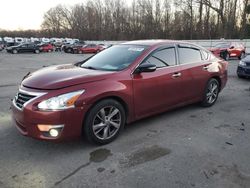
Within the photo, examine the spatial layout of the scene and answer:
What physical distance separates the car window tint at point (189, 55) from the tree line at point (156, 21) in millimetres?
42132

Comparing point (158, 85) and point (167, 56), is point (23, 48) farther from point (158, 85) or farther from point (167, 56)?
point (158, 85)

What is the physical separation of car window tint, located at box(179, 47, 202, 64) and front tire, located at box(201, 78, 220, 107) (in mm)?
697

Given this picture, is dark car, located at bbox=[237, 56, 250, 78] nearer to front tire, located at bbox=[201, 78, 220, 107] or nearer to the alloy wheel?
front tire, located at bbox=[201, 78, 220, 107]

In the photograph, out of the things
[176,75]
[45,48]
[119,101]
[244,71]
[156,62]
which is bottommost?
[244,71]

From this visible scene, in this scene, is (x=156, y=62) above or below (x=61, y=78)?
above

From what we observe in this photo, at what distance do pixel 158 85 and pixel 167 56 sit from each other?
2.35 ft

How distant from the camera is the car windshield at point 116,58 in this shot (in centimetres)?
460

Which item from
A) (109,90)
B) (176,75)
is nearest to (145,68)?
(109,90)

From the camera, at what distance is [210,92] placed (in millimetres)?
6270

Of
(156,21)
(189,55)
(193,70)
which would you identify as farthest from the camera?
(156,21)

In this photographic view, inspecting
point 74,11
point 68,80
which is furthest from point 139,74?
point 74,11

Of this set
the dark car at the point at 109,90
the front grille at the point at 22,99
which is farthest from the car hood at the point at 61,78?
the front grille at the point at 22,99

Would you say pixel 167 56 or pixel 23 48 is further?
pixel 23 48

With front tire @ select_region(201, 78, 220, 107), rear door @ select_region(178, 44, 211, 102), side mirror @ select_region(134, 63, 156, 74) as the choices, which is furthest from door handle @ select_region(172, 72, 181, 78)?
front tire @ select_region(201, 78, 220, 107)
